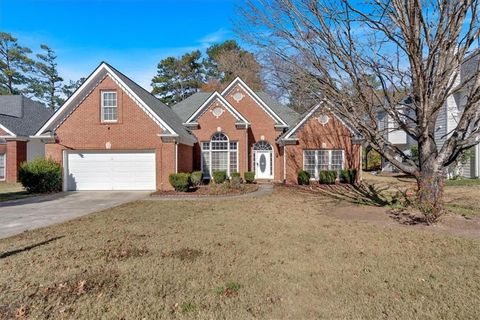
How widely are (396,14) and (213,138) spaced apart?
13.6m

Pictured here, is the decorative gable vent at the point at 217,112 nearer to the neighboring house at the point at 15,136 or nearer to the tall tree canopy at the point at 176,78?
the neighboring house at the point at 15,136

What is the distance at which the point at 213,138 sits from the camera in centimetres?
2009

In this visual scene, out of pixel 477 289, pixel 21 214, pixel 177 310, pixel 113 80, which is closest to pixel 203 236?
pixel 177 310

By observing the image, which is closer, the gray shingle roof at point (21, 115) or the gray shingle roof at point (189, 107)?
the gray shingle roof at point (21, 115)

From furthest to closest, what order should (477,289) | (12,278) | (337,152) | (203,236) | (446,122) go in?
1. (446,122)
2. (337,152)
3. (203,236)
4. (12,278)
5. (477,289)

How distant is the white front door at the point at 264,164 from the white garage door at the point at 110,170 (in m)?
7.90

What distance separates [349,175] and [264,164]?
5.94 meters

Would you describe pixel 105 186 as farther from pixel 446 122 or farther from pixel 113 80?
pixel 446 122

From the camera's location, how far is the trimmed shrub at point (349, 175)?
1866cm

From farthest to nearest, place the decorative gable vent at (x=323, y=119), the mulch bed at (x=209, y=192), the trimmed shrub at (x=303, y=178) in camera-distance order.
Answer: the decorative gable vent at (x=323, y=119)
the trimmed shrub at (x=303, y=178)
the mulch bed at (x=209, y=192)

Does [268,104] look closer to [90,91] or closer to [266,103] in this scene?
[266,103]

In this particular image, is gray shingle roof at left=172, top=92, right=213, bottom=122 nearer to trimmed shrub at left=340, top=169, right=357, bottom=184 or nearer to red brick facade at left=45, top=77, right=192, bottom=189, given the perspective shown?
red brick facade at left=45, top=77, right=192, bottom=189

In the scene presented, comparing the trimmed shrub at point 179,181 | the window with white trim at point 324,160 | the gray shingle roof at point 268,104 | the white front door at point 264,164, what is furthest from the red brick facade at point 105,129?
the window with white trim at point 324,160

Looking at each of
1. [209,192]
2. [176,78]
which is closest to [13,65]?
[176,78]
